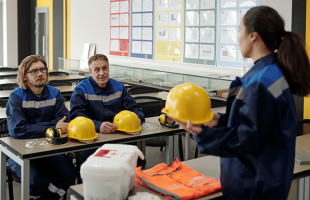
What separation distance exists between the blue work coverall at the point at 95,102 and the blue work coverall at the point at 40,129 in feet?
0.47

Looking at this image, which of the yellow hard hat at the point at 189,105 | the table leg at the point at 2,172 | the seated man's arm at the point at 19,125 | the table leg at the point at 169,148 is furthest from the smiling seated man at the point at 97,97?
the yellow hard hat at the point at 189,105

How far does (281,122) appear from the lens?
48.0 inches

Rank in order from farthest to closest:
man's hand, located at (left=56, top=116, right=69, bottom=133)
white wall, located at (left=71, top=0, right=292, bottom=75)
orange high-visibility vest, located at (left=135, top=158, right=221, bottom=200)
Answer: white wall, located at (left=71, top=0, right=292, bottom=75) → man's hand, located at (left=56, top=116, right=69, bottom=133) → orange high-visibility vest, located at (left=135, top=158, right=221, bottom=200)

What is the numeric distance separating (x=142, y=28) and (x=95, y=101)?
4.09 metres

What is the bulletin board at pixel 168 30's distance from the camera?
19.4ft

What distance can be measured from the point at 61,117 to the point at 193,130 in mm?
1803

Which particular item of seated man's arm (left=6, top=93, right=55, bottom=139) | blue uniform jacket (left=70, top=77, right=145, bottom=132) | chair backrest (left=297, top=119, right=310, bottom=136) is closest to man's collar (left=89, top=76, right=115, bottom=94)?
blue uniform jacket (left=70, top=77, right=145, bottom=132)

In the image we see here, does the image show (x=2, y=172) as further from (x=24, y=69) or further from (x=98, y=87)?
(x=98, y=87)

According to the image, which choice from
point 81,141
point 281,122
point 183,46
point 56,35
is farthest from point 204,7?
point 56,35

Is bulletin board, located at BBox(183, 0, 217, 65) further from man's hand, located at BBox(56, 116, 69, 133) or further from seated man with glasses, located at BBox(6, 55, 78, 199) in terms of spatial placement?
man's hand, located at BBox(56, 116, 69, 133)

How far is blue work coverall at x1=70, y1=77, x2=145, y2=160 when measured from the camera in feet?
9.33

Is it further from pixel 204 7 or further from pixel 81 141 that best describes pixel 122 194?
pixel 204 7

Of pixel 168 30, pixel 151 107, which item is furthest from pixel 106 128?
pixel 168 30

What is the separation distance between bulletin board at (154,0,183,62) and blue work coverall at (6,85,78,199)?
356cm
